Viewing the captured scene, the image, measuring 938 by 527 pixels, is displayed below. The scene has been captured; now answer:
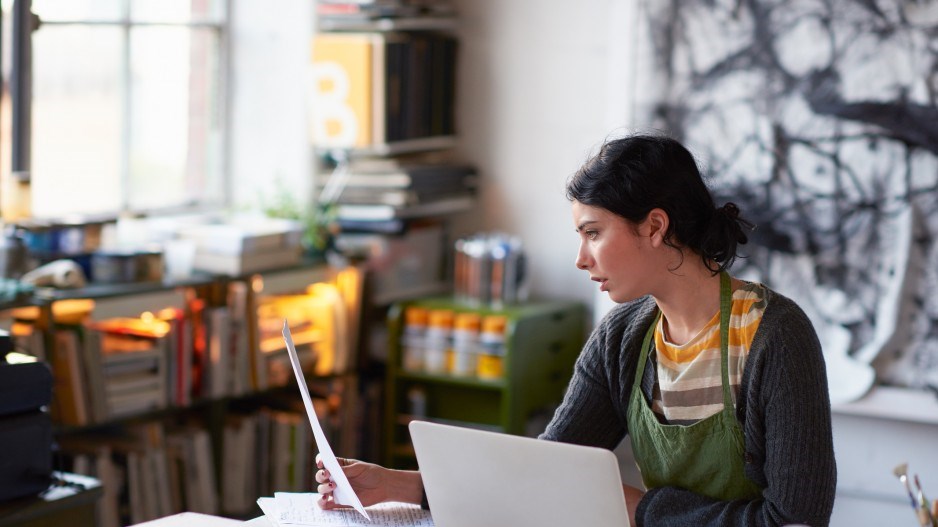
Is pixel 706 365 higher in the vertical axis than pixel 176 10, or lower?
lower

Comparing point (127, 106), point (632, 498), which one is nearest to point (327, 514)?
point (632, 498)

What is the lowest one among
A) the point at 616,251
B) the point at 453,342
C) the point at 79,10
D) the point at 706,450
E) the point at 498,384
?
the point at 498,384

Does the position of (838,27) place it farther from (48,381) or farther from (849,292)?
(48,381)

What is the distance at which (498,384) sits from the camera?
3.97 m

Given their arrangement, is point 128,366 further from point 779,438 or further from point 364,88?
point 779,438

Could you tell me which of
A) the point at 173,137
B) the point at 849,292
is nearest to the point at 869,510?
the point at 849,292

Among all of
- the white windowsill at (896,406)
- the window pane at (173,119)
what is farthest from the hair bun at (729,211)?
the window pane at (173,119)

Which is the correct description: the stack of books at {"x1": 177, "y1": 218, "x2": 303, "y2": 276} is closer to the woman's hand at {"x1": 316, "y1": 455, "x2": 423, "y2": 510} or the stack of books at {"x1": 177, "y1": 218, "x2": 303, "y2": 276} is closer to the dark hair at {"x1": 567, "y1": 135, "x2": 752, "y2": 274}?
the woman's hand at {"x1": 316, "y1": 455, "x2": 423, "y2": 510}

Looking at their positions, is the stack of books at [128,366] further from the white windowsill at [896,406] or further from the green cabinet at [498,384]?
the white windowsill at [896,406]

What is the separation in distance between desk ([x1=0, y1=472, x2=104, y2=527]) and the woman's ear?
51.9 inches

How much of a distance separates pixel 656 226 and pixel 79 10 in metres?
2.37

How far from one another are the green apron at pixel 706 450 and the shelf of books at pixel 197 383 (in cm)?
175

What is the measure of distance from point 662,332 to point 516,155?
7.99 feet

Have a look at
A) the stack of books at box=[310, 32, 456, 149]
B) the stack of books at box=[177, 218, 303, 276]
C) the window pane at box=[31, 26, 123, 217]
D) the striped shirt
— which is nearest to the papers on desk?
the striped shirt
